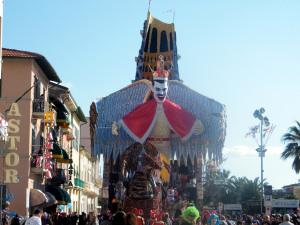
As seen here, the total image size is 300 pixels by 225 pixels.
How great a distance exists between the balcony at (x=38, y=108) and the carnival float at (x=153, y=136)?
4477 mm

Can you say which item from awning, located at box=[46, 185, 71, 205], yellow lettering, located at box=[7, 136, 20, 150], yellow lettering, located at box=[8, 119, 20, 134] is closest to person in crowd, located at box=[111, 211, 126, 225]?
yellow lettering, located at box=[7, 136, 20, 150]

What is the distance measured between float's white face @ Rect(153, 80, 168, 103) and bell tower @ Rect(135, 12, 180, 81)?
5.35 m

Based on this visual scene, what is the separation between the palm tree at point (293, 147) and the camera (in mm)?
→ 50250

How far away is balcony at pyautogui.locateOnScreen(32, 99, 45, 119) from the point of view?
126 ft

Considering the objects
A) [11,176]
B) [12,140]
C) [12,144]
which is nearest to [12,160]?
[12,144]

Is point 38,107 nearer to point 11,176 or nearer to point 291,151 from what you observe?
point 11,176

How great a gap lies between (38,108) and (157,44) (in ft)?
23.4

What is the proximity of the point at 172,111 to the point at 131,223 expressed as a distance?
2230 cm

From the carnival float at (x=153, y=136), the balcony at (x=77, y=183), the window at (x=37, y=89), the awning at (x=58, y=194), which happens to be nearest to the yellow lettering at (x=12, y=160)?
the carnival float at (x=153, y=136)

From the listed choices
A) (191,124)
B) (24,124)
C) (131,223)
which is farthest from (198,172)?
A: (131,223)

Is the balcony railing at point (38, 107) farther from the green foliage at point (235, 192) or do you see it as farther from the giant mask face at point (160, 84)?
the green foliage at point (235, 192)

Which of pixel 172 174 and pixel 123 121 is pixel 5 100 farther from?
pixel 172 174

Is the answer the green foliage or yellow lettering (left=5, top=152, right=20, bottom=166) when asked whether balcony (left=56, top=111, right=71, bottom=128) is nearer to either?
yellow lettering (left=5, top=152, right=20, bottom=166)

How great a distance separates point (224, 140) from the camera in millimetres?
34469
